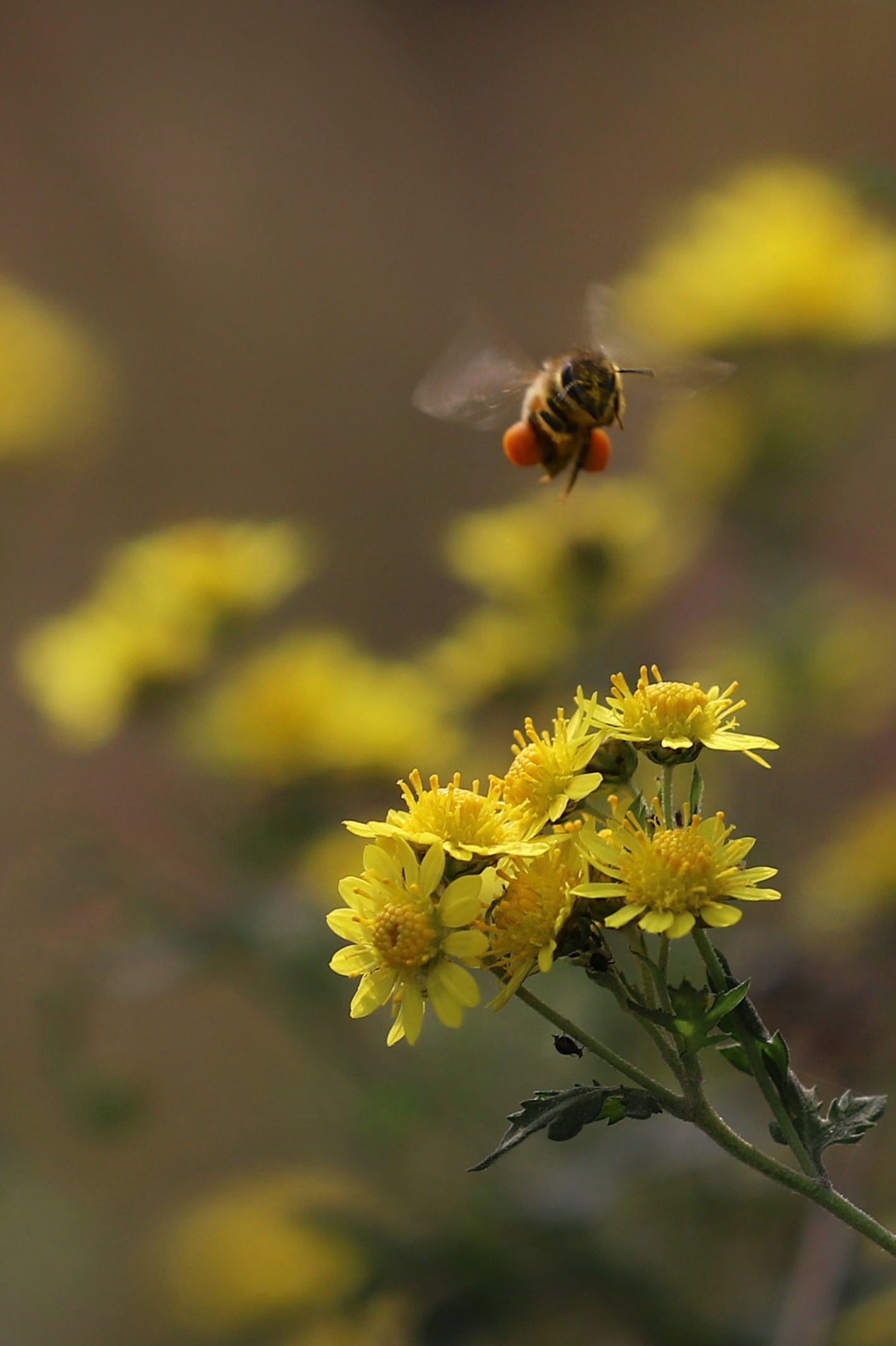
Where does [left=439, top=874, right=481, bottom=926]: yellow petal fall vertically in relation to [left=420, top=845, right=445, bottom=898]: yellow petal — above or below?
below

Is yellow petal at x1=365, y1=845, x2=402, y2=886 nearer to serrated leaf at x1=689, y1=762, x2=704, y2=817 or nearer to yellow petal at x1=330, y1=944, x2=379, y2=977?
yellow petal at x1=330, y1=944, x2=379, y2=977

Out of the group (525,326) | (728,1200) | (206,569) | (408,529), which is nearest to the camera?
(728,1200)

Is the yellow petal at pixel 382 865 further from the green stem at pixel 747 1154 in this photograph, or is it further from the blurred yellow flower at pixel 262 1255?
the blurred yellow flower at pixel 262 1255

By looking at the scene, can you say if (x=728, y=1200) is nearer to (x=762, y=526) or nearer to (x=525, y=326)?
(x=762, y=526)

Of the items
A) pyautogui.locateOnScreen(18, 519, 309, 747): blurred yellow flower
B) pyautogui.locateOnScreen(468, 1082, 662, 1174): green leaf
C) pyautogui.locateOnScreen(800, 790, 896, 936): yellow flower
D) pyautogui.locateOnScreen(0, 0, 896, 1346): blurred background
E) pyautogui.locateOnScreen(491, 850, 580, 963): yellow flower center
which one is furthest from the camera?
pyautogui.locateOnScreen(18, 519, 309, 747): blurred yellow flower

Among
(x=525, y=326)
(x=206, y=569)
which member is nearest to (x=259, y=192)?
(x=525, y=326)


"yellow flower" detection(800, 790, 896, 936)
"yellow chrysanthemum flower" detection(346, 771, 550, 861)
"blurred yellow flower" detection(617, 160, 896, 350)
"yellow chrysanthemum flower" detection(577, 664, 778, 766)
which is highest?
"blurred yellow flower" detection(617, 160, 896, 350)

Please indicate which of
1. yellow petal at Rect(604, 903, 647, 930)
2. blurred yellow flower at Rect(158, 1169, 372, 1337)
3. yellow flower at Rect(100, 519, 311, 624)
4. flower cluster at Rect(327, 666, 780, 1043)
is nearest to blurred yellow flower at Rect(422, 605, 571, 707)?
yellow flower at Rect(100, 519, 311, 624)
